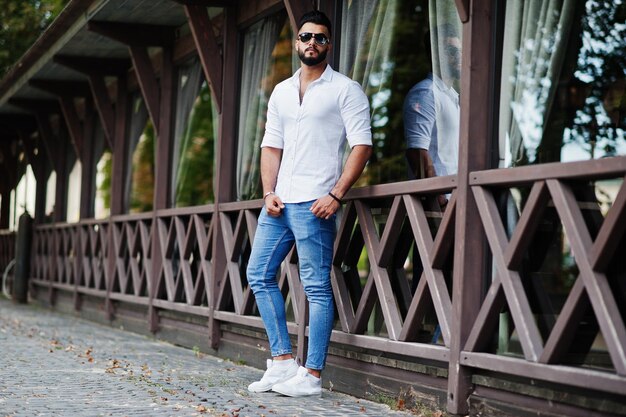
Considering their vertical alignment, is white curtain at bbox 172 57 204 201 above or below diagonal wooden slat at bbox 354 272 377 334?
above

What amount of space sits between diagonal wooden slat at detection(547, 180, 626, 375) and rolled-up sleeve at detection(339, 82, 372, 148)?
1.36 metres

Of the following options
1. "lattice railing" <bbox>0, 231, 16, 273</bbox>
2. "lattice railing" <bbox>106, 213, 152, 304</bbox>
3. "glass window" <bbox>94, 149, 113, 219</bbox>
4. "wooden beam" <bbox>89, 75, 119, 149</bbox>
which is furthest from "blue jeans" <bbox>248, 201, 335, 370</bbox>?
"glass window" <bbox>94, 149, 113, 219</bbox>

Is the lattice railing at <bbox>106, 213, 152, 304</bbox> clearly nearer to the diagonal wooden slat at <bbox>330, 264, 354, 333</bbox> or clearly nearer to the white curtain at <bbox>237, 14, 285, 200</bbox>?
the white curtain at <bbox>237, 14, 285, 200</bbox>

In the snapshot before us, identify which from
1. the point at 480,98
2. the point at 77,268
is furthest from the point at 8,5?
the point at 480,98

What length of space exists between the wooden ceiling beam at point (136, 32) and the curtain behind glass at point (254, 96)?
1.78 meters

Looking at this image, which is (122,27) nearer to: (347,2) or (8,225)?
(347,2)

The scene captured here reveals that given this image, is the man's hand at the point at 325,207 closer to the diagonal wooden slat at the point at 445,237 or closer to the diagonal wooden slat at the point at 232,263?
the diagonal wooden slat at the point at 445,237

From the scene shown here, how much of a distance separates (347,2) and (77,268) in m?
7.09

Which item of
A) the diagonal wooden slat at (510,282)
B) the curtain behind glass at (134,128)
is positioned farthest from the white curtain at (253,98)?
the curtain behind glass at (134,128)

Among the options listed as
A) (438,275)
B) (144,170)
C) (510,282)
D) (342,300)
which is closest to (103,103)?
(342,300)

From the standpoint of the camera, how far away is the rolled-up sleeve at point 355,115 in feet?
17.8

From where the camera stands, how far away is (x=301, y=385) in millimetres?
5469

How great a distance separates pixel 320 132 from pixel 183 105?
4.29 metres

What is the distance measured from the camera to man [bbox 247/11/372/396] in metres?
5.47
